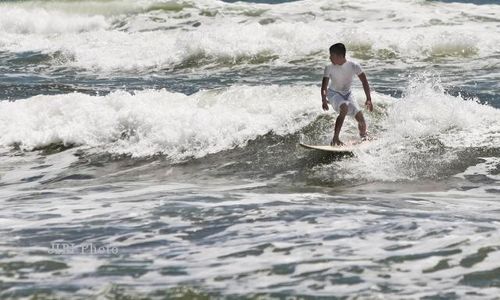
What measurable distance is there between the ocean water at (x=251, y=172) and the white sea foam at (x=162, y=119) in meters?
0.03

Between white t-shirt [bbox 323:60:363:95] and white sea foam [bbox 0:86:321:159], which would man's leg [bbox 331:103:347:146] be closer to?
white t-shirt [bbox 323:60:363:95]

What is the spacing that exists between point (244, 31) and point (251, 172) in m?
14.3

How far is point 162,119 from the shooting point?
1368 centimetres

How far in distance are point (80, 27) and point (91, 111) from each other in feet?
56.2

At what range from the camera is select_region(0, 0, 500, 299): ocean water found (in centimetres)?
658

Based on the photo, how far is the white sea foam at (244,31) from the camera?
918 inches

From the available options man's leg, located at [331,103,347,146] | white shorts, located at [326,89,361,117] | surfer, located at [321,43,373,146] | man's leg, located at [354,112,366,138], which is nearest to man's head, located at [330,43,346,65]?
surfer, located at [321,43,373,146]

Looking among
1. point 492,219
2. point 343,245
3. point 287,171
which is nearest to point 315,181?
point 287,171

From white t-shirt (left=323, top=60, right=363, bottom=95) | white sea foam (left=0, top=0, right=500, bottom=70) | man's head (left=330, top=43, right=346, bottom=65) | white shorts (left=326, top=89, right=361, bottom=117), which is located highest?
man's head (left=330, top=43, right=346, bottom=65)

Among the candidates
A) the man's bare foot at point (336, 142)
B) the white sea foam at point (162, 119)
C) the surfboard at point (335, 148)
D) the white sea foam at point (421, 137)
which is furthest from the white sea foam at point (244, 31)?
the surfboard at point (335, 148)

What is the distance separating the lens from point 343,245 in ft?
23.9

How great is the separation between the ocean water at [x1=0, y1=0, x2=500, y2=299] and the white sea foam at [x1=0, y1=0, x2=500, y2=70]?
4.7 inches

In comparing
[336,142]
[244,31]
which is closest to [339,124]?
[336,142]

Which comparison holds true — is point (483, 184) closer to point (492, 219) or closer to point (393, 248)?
point (492, 219)
